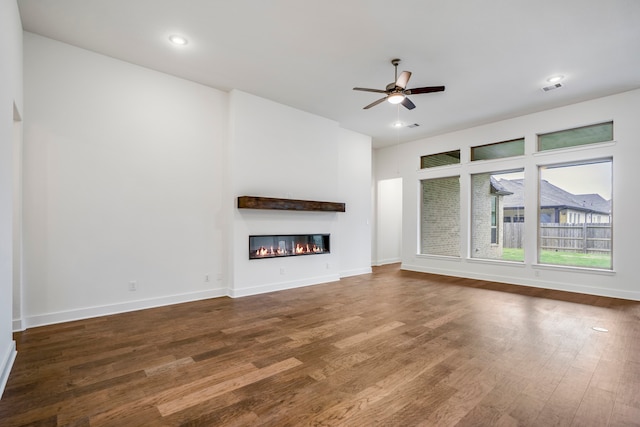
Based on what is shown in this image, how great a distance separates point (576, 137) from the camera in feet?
18.2

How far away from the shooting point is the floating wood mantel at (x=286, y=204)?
4875 millimetres

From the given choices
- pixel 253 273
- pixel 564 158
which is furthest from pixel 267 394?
pixel 564 158

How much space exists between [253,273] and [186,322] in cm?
158

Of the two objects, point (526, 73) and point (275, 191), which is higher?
point (526, 73)

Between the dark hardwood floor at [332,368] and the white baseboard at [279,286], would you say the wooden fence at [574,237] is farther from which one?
the white baseboard at [279,286]

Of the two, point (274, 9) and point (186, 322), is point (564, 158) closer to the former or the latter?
point (274, 9)

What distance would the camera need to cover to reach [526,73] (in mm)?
4359

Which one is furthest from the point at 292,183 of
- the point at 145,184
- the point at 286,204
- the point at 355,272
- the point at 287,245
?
the point at 355,272

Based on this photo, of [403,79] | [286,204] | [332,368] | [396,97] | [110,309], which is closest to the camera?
[332,368]

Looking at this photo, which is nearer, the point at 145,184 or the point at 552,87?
the point at 145,184

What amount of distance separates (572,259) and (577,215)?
2.73 ft

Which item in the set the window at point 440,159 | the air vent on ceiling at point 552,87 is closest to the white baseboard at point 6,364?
the air vent on ceiling at point 552,87

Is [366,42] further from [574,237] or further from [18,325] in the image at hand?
[574,237]

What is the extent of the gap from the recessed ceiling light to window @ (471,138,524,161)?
20.0 feet
